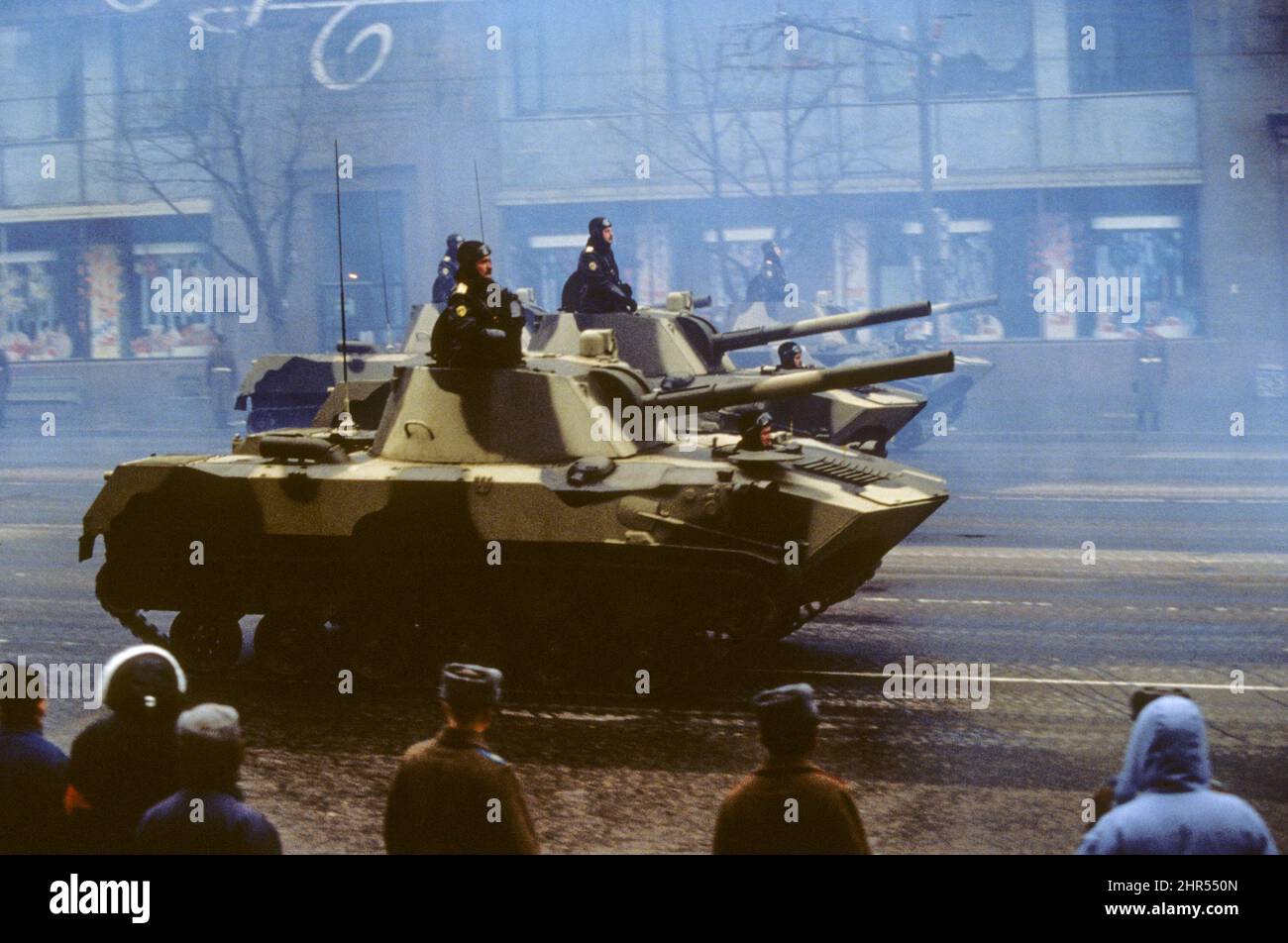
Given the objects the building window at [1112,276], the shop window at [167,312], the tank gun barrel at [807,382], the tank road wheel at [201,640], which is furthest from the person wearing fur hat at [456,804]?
the shop window at [167,312]

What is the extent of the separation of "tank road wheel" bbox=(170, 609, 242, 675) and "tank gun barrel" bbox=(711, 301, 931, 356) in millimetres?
6567

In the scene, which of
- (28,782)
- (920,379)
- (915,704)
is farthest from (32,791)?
(920,379)

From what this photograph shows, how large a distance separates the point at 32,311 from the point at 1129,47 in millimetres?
22747

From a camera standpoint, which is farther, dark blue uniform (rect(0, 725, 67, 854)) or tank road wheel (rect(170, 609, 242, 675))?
tank road wheel (rect(170, 609, 242, 675))

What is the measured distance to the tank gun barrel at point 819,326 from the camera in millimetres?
16344

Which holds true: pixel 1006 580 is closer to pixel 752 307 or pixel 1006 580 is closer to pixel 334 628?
pixel 334 628

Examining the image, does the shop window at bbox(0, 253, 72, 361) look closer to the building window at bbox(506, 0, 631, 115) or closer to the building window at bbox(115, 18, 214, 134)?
the building window at bbox(115, 18, 214, 134)

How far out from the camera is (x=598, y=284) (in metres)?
18.1

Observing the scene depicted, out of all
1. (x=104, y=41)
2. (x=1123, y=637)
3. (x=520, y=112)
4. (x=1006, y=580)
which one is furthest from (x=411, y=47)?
(x=1123, y=637)

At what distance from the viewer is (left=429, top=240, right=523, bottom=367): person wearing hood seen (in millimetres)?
12344

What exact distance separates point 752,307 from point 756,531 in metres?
14.5

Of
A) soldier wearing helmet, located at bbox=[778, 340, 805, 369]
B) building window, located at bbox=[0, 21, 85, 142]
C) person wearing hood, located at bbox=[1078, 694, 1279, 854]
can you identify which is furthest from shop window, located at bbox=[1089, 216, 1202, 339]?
person wearing hood, located at bbox=[1078, 694, 1279, 854]

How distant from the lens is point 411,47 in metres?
37.2

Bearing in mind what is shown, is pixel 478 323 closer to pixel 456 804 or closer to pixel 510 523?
pixel 510 523
